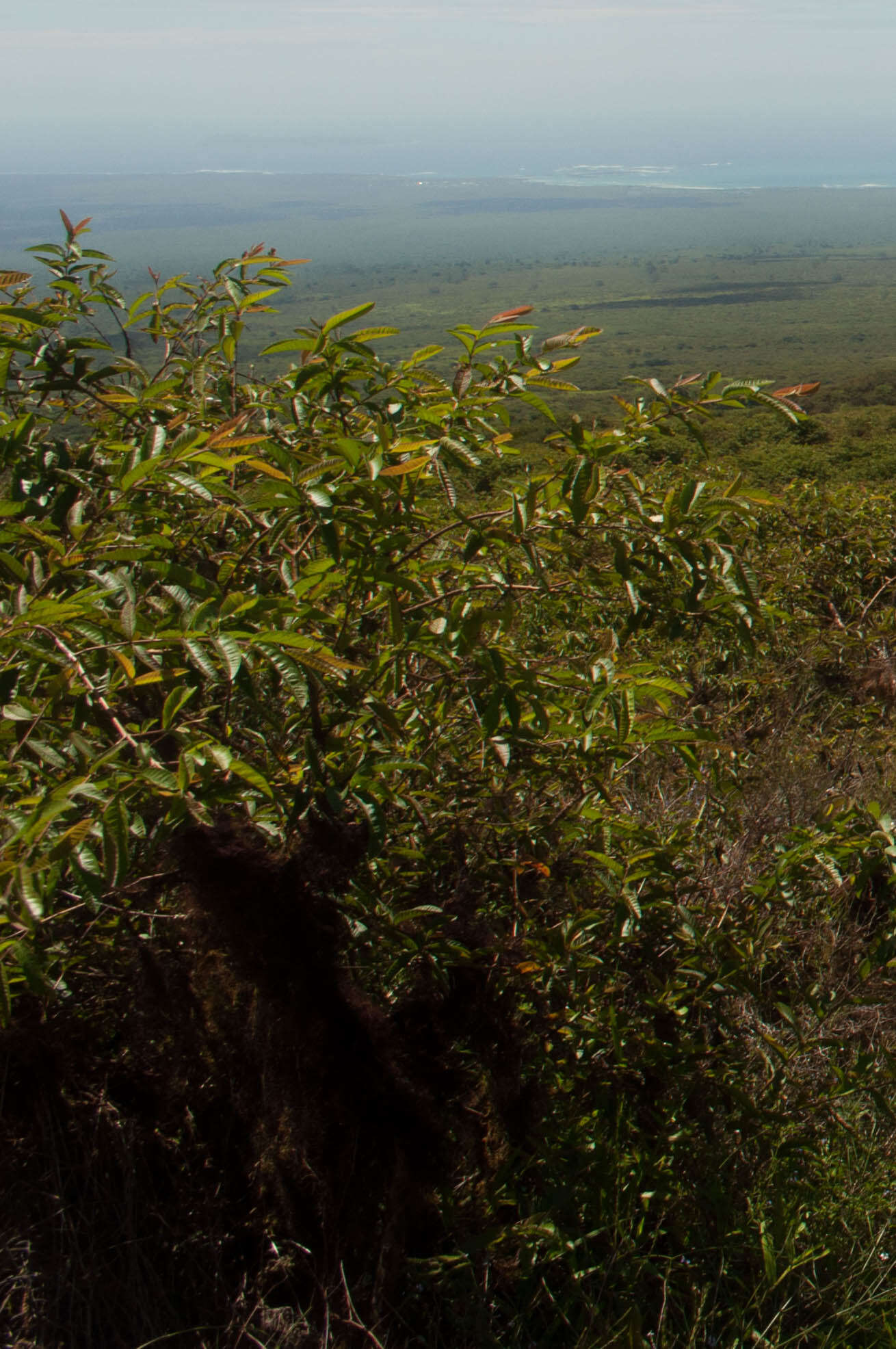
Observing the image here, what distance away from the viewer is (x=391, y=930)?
163 centimetres

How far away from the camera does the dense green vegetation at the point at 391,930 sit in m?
1.53

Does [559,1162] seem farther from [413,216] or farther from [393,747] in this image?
[413,216]

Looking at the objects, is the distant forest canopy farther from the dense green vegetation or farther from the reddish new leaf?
the dense green vegetation

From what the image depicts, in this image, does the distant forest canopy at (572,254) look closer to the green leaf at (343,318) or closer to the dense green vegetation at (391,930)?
the green leaf at (343,318)

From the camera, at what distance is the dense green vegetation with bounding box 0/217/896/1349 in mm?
1526

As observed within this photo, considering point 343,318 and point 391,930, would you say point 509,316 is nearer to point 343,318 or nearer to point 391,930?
point 343,318

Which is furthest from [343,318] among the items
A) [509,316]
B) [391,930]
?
[391,930]

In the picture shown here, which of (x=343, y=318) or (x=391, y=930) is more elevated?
(x=343, y=318)

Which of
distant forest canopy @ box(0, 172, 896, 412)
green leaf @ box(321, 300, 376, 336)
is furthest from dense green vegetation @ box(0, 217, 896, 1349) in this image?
distant forest canopy @ box(0, 172, 896, 412)

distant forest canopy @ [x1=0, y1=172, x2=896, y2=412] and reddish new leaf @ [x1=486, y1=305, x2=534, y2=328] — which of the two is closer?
reddish new leaf @ [x1=486, y1=305, x2=534, y2=328]

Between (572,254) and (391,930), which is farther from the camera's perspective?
(572,254)

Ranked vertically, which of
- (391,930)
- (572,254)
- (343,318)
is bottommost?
(391,930)

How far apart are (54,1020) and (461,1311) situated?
36.6 inches

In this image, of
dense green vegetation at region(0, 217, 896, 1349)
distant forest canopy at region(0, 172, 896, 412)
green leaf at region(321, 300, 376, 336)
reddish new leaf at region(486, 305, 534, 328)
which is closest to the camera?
Result: dense green vegetation at region(0, 217, 896, 1349)
